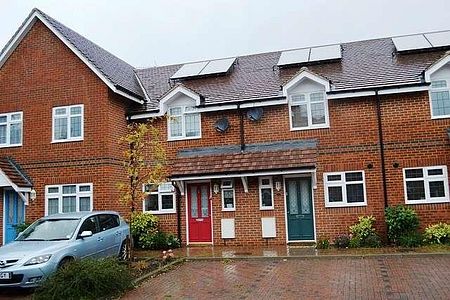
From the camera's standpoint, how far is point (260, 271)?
11.4m

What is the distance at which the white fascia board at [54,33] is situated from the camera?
16.5 metres

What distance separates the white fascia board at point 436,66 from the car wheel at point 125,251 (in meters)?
11.1

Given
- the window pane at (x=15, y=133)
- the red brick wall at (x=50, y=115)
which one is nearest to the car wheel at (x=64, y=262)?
the red brick wall at (x=50, y=115)

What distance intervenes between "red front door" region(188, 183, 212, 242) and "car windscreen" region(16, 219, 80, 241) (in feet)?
20.9

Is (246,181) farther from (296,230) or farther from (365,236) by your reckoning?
(365,236)

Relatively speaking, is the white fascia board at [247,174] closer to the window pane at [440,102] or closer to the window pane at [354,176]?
the window pane at [354,176]

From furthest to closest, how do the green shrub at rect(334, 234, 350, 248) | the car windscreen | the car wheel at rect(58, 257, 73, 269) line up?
the green shrub at rect(334, 234, 350, 248)
the car windscreen
the car wheel at rect(58, 257, 73, 269)

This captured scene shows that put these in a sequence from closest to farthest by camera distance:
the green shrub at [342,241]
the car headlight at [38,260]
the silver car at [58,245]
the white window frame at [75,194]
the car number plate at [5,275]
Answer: the car number plate at [5,275], the silver car at [58,245], the car headlight at [38,260], the green shrub at [342,241], the white window frame at [75,194]

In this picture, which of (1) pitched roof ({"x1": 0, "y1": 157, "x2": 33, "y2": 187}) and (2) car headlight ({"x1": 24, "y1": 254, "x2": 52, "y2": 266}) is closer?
(2) car headlight ({"x1": 24, "y1": 254, "x2": 52, "y2": 266})

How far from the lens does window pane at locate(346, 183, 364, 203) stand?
51.4 ft

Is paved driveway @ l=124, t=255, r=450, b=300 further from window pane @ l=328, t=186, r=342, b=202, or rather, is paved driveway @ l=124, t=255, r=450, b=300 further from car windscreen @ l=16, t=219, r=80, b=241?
window pane @ l=328, t=186, r=342, b=202

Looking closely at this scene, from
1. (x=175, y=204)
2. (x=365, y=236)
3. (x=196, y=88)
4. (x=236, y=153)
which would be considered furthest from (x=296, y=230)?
(x=196, y=88)

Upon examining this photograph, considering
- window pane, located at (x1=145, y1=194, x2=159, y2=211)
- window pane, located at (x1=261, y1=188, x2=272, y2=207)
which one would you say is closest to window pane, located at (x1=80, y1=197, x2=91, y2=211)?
window pane, located at (x1=145, y1=194, x2=159, y2=211)

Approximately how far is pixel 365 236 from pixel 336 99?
4874mm
